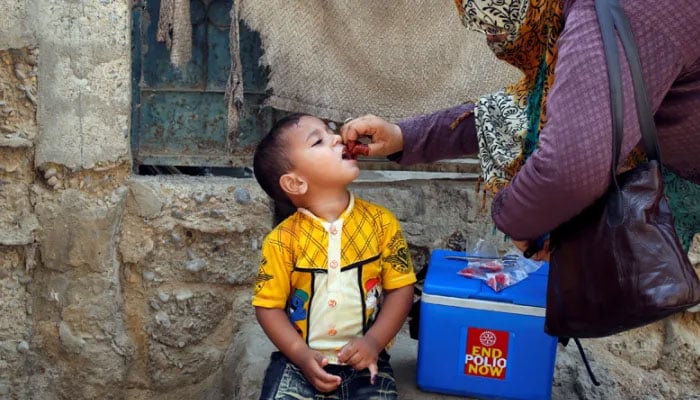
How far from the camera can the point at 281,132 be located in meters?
2.23

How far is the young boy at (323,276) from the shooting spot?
7.02 feet

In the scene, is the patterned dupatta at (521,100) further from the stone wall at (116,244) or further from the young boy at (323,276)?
the stone wall at (116,244)

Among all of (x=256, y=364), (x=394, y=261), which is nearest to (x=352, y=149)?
(x=394, y=261)

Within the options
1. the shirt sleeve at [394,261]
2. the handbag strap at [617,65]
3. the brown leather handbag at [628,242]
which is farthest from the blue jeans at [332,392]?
the handbag strap at [617,65]

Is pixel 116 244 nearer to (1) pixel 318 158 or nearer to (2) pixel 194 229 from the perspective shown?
(2) pixel 194 229

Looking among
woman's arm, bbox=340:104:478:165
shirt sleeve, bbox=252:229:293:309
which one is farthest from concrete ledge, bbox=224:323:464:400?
woman's arm, bbox=340:104:478:165

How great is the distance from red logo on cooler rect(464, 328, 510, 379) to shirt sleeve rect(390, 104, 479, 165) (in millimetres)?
504

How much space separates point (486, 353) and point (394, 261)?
1.14 feet

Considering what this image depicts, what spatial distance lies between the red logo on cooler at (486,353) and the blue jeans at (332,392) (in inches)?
8.6

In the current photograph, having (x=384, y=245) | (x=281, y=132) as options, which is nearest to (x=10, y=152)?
(x=281, y=132)

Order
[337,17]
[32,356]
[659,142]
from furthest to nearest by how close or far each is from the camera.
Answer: [32,356] < [337,17] < [659,142]

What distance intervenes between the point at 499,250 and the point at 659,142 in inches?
48.1

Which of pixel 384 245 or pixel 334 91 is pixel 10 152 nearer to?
pixel 334 91

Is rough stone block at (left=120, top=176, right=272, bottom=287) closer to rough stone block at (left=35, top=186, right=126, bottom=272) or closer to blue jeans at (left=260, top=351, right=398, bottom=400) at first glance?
rough stone block at (left=35, top=186, right=126, bottom=272)
